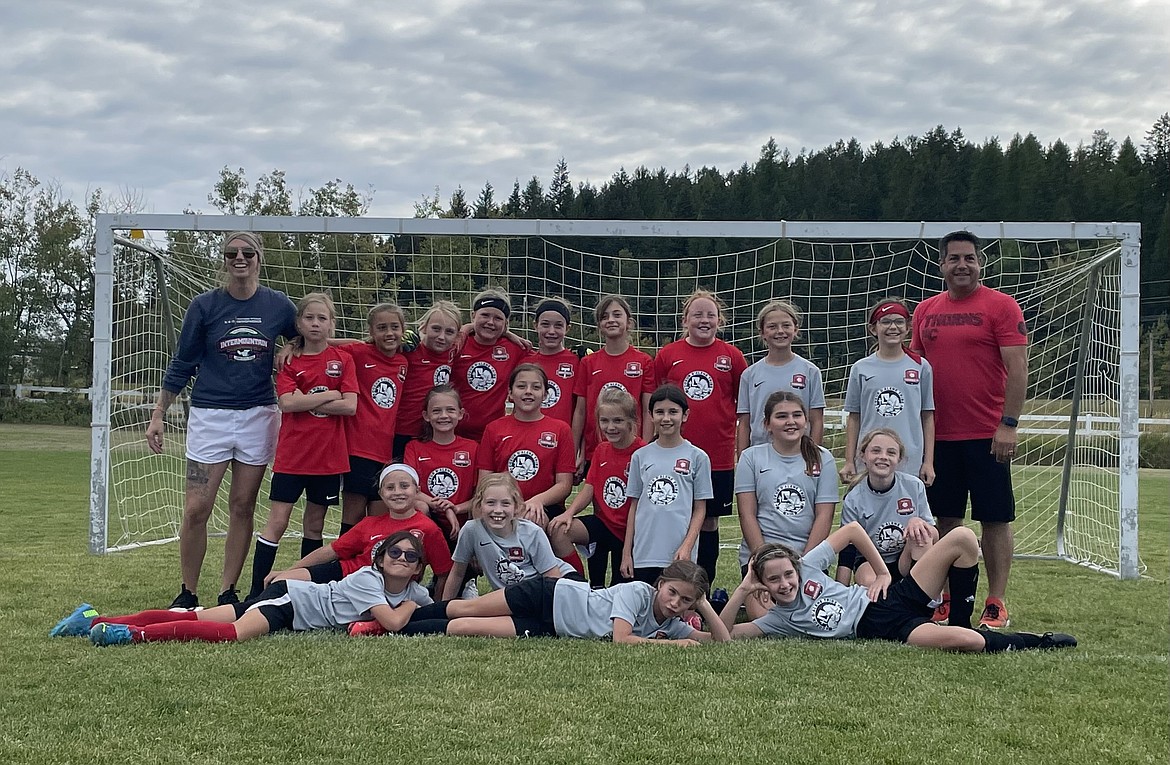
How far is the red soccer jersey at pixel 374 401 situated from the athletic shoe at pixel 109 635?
1.51 m

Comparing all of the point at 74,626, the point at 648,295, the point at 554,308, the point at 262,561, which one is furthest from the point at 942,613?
the point at 648,295

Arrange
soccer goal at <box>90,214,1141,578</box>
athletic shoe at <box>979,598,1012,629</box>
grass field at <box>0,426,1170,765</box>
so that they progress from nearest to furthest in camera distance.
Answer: grass field at <box>0,426,1170,765</box> → athletic shoe at <box>979,598,1012,629</box> → soccer goal at <box>90,214,1141,578</box>

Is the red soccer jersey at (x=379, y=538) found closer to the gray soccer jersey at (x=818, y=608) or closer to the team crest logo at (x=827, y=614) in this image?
the gray soccer jersey at (x=818, y=608)

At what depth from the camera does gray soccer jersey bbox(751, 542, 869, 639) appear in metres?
4.23

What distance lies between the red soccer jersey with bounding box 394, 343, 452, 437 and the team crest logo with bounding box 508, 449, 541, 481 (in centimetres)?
71

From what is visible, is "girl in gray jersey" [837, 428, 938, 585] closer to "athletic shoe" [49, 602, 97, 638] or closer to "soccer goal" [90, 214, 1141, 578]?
"soccer goal" [90, 214, 1141, 578]

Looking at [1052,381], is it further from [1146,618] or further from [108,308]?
[108,308]

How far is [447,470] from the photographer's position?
5078 mm

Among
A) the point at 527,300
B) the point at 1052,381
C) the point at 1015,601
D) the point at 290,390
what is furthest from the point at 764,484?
the point at 1052,381

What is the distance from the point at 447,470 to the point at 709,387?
1.52 meters

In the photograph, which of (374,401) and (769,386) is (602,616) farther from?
(374,401)

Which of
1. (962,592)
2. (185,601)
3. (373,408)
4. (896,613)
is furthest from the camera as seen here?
(373,408)

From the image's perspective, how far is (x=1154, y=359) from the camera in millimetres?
25938

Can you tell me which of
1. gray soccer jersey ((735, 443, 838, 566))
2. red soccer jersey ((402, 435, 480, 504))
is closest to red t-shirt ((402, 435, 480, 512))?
red soccer jersey ((402, 435, 480, 504))
